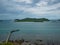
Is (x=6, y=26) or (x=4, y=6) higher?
(x=4, y=6)

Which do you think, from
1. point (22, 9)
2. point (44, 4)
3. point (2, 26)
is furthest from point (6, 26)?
point (44, 4)

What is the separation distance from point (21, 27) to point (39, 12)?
32 centimetres

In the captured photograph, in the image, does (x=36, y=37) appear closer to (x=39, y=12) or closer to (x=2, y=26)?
(x=39, y=12)

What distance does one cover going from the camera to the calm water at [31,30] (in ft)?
5.64

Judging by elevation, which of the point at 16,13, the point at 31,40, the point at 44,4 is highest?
the point at 44,4

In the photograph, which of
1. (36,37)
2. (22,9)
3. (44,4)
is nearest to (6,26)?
(22,9)

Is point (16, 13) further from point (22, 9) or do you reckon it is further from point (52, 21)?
point (52, 21)

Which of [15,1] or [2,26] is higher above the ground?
[15,1]

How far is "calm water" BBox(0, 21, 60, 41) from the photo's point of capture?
1.72m

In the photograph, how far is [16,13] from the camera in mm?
1763

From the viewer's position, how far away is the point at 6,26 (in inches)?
68.5

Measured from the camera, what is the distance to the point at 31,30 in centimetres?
174

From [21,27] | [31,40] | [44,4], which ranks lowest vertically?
[31,40]

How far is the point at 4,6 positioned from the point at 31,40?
1.98 feet
